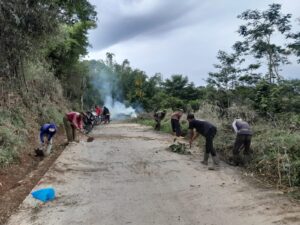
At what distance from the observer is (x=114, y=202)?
8.17m

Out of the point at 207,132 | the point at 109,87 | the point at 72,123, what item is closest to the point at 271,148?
the point at 207,132

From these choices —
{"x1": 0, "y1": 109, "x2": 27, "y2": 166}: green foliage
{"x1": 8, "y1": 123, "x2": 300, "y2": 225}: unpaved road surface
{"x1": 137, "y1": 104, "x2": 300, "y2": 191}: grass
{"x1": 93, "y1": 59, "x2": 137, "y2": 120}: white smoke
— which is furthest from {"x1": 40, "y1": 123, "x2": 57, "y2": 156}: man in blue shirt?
{"x1": 93, "y1": 59, "x2": 137, "y2": 120}: white smoke

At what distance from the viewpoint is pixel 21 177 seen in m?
10.8

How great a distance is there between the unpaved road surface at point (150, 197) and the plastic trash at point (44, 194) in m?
0.14

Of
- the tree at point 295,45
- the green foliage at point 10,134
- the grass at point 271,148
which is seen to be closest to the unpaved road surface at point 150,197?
the grass at point 271,148

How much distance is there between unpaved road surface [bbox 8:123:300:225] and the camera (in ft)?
23.3

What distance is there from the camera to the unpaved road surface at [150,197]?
23.3ft

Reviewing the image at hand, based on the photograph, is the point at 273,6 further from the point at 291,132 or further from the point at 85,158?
the point at 85,158

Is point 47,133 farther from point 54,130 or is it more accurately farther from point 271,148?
point 271,148

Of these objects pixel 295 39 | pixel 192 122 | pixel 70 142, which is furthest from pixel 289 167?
pixel 295 39

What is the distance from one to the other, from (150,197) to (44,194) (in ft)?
7.43

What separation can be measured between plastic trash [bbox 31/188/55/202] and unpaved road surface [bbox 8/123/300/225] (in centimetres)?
14

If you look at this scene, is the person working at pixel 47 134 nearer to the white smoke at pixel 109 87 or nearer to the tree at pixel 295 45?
the tree at pixel 295 45

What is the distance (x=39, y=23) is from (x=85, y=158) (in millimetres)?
6576
